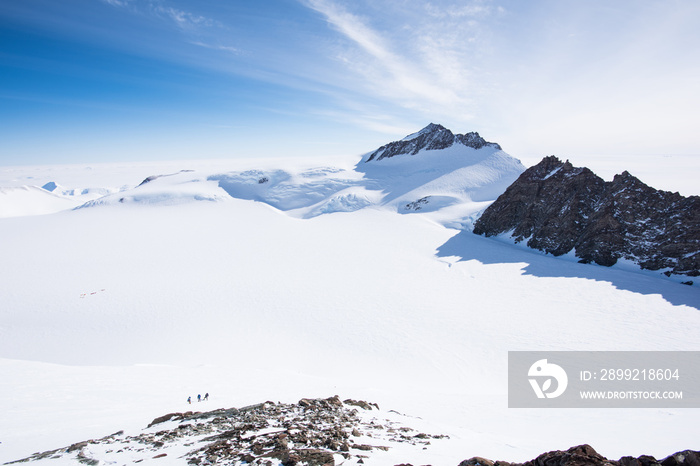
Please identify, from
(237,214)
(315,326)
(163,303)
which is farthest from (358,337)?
(237,214)

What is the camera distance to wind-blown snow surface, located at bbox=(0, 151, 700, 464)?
12133 mm

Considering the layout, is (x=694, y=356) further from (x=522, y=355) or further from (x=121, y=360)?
(x=121, y=360)

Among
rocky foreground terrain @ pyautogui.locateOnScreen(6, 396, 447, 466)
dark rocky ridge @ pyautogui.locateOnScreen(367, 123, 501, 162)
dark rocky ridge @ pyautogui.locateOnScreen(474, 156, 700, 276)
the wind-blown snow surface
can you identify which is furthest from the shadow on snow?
dark rocky ridge @ pyautogui.locateOnScreen(367, 123, 501, 162)

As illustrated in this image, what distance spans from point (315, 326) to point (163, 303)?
1531 centimetres

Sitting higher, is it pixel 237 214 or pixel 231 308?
pixel 237 214

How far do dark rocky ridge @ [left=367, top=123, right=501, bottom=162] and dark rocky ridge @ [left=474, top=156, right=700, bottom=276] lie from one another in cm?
4380

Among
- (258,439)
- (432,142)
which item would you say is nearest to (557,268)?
(258,439)

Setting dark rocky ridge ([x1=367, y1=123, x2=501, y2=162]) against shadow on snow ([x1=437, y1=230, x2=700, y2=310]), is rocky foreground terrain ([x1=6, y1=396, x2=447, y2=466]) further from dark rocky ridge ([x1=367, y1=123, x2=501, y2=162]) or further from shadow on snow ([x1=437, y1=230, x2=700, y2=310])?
dark rocky ridge ([x1=367, y1=123, x2=501, y2=162])

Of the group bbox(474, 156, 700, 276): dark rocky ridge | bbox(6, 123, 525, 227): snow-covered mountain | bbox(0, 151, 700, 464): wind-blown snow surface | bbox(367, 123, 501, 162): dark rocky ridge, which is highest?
bbox(367, 123, 501, 162): dark rocky ridge

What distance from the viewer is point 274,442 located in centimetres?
782

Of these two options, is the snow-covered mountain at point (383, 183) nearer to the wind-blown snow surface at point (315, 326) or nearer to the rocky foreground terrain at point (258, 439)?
the wind-blown snow surface at point (315, 326)

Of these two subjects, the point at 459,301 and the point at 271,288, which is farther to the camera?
the point at 271,288

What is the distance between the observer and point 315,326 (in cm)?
2358

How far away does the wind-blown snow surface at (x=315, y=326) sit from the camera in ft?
39.8
